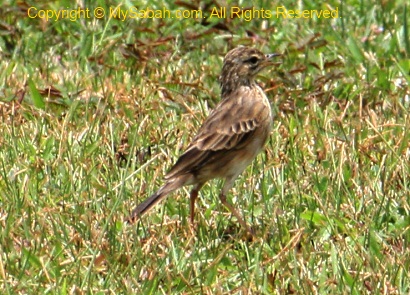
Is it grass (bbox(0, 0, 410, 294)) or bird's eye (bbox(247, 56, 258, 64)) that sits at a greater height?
bird's eye (bbox(247, 56, 258, 64))

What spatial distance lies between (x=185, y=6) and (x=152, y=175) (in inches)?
123

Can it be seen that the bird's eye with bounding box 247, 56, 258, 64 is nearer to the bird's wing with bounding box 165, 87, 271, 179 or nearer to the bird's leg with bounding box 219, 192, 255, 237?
the bird's wing with bounding box 165, 87, 271, 179

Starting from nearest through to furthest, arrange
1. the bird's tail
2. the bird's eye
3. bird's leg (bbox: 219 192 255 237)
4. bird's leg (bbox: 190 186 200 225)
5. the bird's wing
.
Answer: the bird's tail
bird's leg (bbox: 219 192 255 237)
bird's leg (bbox: 190 186 200 225)
the bird's wing
the bird's eye

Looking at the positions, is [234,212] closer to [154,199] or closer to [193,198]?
[193,198]

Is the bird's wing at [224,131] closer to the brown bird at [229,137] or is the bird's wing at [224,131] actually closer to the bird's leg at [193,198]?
the brown bird at [229,137]

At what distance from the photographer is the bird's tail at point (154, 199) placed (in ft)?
21.9

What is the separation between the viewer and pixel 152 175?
25.3ft

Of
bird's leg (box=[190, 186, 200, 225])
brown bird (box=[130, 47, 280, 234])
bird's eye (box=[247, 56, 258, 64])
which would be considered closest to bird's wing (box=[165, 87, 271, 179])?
brown bird (box=[130, 47, 280, 234])

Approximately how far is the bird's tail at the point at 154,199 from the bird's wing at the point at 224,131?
0.18 ft

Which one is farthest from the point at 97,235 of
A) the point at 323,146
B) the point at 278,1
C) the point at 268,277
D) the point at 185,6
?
the point at 278,1

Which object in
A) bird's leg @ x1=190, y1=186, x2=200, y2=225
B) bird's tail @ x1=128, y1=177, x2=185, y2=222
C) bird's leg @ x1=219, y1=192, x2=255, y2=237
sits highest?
bird's tail @ x1=128, y1=177, x2=185, y2=222

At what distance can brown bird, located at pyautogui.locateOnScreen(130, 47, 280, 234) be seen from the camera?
7.00 m

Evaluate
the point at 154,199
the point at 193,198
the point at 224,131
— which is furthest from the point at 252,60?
the point at 154,199

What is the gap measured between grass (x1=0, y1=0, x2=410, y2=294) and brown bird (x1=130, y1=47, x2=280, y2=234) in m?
0.20
